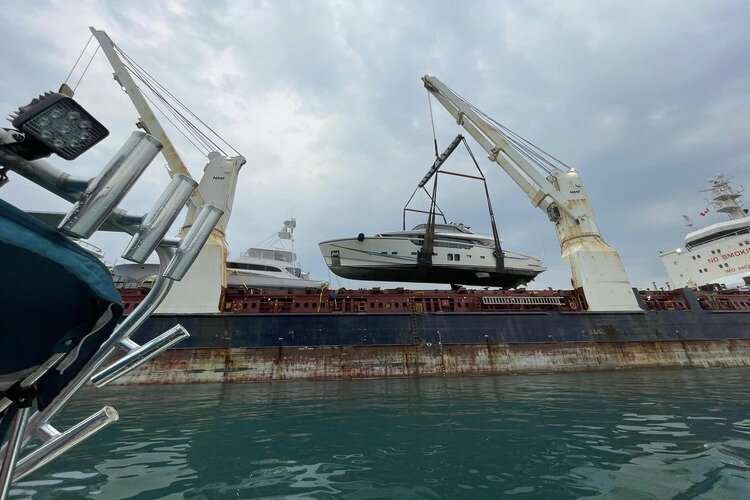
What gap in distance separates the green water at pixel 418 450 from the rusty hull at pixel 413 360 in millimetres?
5945

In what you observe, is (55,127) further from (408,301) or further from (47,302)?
(408,301)

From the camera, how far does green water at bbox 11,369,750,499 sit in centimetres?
427

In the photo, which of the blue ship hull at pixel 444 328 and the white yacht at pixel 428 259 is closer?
the blue ship hull at pixel 444 328

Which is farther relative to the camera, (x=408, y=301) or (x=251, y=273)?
(x=251, y=273)

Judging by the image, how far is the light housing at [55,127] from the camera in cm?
179

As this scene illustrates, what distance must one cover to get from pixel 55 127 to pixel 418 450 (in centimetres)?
642

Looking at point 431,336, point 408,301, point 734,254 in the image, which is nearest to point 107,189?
point 431,336

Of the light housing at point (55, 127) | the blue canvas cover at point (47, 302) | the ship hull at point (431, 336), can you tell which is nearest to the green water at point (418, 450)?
the blue canvas cover at point (47, 302)

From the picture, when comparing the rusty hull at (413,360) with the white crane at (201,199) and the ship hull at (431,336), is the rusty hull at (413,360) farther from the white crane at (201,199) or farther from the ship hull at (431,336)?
the white crane at (201,199)

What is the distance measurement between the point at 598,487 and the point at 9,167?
6.73m

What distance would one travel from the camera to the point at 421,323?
20.2 meters

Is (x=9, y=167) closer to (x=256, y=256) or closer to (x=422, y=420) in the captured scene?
(x=422, y=420)

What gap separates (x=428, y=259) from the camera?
26.8 m

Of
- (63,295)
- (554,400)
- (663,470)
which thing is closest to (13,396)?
(63,295)
